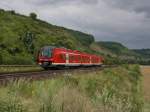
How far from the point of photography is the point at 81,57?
5506cm

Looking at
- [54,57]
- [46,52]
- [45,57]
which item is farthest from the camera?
[46,52]

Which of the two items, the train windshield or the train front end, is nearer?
the train front end

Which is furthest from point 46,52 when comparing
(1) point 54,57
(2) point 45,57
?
(1) point 54,57

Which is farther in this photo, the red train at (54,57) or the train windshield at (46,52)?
the train windshield at (46,52)

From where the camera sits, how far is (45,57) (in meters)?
42.1

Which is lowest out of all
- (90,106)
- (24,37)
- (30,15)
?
(90,106)

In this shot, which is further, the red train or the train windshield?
the train windshield

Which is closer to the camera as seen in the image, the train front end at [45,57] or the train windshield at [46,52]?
the train front end at [45,57]

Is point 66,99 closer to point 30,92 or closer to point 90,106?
point 90,106

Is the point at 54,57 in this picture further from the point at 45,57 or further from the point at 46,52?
the point at 46,52

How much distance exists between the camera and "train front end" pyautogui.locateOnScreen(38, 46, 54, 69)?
136 ft

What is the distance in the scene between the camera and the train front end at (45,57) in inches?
1634

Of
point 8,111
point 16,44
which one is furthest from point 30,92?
point 16,44

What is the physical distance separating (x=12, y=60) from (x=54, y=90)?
1582 inches
